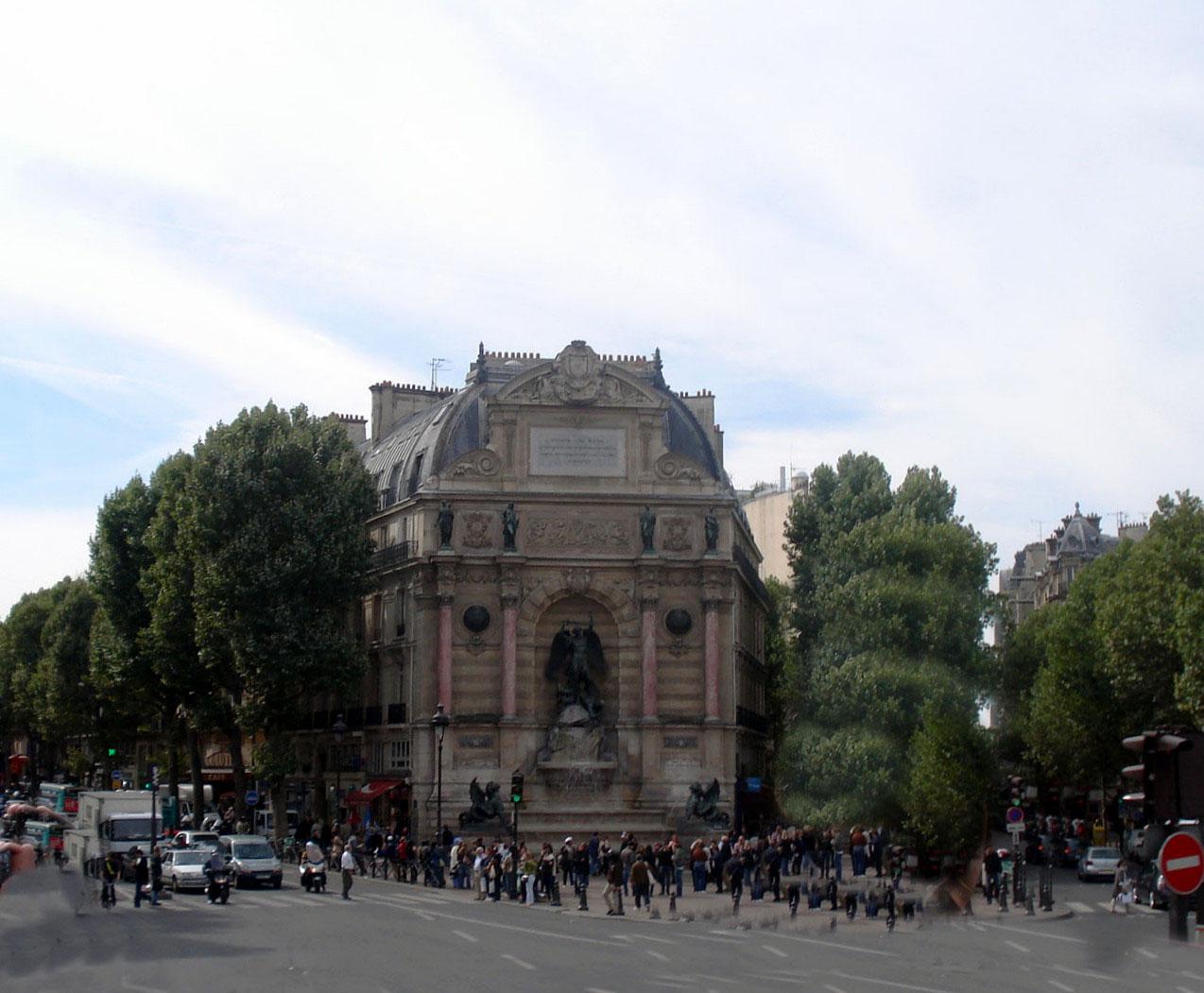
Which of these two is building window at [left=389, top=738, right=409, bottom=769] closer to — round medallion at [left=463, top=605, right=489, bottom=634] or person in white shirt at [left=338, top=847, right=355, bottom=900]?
round medallion at [left=463, top=605, right=489, bottom=634]

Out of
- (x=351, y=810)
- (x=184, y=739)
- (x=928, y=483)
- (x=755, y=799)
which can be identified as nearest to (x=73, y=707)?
(x=184, y=739)

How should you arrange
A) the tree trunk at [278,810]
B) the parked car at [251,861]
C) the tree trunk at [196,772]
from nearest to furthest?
the parked car at [251,861]
the tree trunk at [278,810]
the tree trunk at [196,772]

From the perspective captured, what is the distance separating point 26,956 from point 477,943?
8.16 metres

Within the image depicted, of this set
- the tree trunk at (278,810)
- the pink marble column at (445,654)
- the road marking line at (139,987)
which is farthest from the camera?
the tree trunk at (278,810)

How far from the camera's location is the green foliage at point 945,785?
2016 inches

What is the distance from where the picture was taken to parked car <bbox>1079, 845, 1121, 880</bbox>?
184ft

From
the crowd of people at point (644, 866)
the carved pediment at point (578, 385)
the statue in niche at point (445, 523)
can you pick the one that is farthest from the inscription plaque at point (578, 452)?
the crowd of people at point (644, 866)

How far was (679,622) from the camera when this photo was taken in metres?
60.2

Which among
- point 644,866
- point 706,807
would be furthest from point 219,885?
point 706,807

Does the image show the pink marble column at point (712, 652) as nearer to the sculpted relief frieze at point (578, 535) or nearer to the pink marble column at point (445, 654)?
the sculpted relief frieze at point (578, 535)

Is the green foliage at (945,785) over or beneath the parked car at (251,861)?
over

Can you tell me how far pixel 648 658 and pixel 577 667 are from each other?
249 cm

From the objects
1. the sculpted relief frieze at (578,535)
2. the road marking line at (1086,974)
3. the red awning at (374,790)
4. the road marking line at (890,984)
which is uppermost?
the sculpted relief frieze at (578,535)

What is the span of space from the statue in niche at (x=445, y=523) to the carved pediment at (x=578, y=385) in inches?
169
